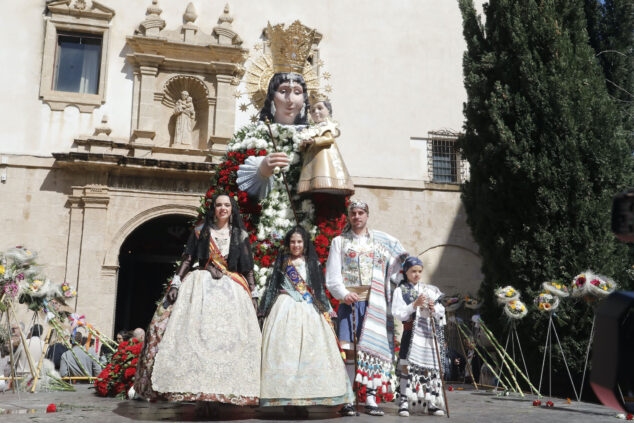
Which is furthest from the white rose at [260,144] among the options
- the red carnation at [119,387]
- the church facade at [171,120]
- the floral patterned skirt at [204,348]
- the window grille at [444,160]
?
the window grille at [444,160]

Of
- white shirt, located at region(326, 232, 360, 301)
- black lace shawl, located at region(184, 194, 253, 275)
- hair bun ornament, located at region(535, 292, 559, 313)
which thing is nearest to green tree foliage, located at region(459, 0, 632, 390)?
hair bun ornament, located at region(535, 292, 559, 313)

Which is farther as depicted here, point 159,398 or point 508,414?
point 508,414

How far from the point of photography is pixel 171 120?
52.5 ft

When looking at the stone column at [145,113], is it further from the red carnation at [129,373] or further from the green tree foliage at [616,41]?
the green tree foliage at [616,41]

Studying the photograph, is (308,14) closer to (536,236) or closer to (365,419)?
(536,236)

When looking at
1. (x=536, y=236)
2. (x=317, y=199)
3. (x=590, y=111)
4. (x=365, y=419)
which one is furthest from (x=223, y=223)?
(x=590, y=111)

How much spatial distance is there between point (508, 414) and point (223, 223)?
3265 millimetres

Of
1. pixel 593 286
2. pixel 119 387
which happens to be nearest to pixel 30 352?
pixel 119 387

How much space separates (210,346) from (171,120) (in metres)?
11.8

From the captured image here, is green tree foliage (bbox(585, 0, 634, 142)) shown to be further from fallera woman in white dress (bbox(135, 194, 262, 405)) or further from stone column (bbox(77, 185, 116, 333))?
stone column (bbox(77, 185, 116, 333))

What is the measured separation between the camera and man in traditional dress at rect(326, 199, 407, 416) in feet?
19.0

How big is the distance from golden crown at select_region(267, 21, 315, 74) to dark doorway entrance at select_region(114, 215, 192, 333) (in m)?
9.87

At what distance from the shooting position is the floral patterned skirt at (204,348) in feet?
16.1

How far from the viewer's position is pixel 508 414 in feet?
20.0
